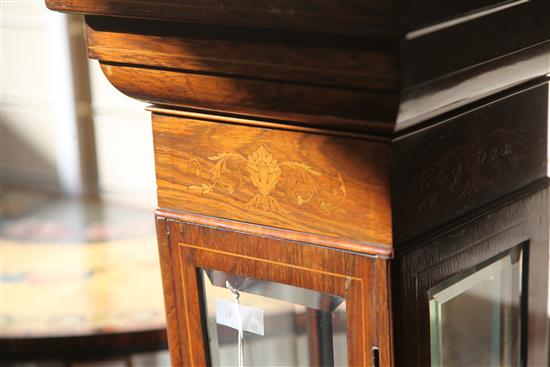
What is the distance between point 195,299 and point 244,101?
0.21 metres

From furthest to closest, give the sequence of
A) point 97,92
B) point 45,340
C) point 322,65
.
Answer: point 97,92 → point 45,340 → point 322,65

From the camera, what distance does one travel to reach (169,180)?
0.78 m

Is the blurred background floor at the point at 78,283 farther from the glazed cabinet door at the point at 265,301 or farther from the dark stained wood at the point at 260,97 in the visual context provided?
the dark stained wood at the point at 260,97

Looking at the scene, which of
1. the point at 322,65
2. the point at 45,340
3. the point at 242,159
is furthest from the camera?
the point at 45,340

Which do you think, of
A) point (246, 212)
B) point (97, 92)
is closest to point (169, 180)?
point (246, 212)

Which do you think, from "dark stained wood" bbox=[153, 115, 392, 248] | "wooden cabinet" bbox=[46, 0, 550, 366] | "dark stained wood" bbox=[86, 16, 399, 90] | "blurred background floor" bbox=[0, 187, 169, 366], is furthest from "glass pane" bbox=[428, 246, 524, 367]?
"blurred background floor" bbox=[0, 187, 169, 366]

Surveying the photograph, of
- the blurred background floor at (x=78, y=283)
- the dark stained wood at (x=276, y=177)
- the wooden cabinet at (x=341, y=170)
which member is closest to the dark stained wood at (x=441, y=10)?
the wooden cabinet at (x=341, y=170)

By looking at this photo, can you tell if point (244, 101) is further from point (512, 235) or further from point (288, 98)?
point (512, 235)

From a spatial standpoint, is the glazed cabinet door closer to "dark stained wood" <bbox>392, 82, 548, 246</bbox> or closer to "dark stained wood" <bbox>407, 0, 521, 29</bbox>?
"dark stained wood" <bbox>392, 82, 548, 246</bbox>

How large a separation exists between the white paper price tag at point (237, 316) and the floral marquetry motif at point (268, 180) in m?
0.11

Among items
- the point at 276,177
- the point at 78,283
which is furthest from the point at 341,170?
the point at 78,283

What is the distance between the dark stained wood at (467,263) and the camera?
2.29 feet

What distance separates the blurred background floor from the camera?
1859 mm

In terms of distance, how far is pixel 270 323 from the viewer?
31.5 inches
